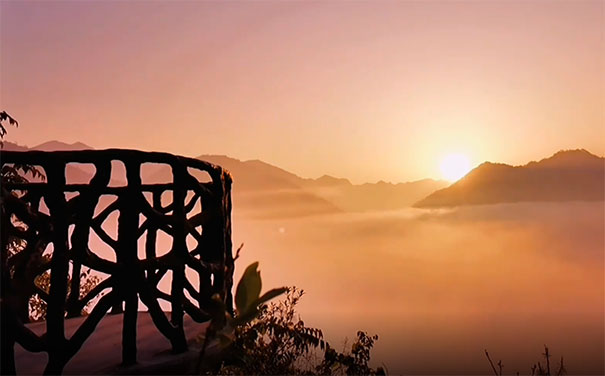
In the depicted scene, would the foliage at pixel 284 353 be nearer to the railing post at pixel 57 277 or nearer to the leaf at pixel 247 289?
the railing post at pixel 57 277

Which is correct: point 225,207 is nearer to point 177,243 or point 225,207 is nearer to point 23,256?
point 177,243

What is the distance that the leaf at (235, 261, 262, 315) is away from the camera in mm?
2182

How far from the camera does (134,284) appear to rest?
255 inches

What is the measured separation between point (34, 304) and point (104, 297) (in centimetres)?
1001

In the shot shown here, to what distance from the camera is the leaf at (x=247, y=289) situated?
85.9 inches

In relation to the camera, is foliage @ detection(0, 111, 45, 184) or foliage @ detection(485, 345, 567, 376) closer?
foliage @ detection(485, 345, 567, 376)

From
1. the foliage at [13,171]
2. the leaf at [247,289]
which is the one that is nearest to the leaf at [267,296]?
the leaf at [247,289]

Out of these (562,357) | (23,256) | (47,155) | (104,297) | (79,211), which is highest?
(47,155)

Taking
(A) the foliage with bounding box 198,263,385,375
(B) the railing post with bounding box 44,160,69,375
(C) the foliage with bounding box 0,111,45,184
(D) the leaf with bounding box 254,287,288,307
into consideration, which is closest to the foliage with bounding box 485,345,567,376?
(A) the foliage with bounding box 198,263,385,375

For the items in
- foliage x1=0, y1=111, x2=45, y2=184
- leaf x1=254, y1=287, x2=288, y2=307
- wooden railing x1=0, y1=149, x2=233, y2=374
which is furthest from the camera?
foliage x1=0, y1=111, x2=45, y2=184

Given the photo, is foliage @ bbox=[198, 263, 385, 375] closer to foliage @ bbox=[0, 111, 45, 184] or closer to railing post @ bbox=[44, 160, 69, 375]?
railing post @ bbox=[44, 160, 69, 375]

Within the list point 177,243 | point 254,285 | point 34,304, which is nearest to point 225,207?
point 177,243

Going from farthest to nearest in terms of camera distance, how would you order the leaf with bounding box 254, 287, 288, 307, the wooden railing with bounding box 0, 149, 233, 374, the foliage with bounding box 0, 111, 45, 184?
the foliage with bounding box 0, 111, 45, 184 → the wooden railing with bounding box 0, 149, 233, 374 → the leaf with bounding box 254, 287, 288, 307

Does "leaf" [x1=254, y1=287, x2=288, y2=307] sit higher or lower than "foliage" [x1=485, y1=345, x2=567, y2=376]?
higher
